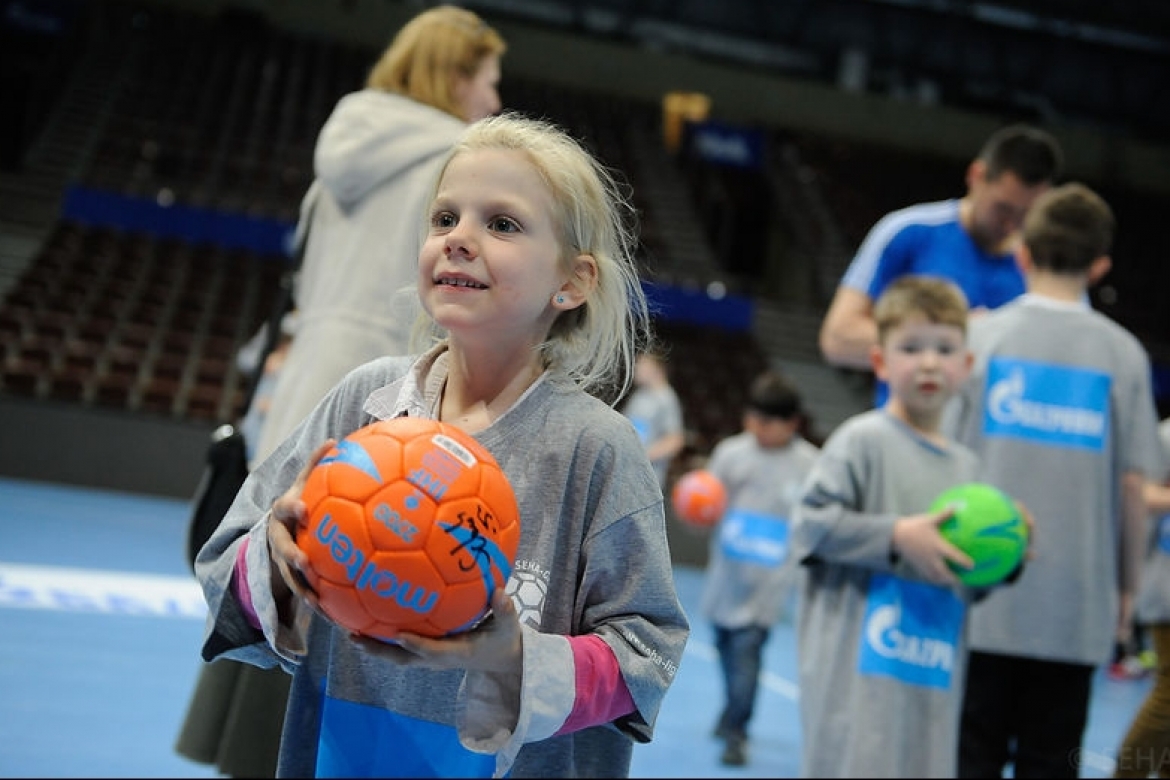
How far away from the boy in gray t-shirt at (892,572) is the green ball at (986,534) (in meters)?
0.03

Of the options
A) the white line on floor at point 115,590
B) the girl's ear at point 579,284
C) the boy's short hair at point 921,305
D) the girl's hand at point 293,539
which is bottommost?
the white line on floor at point 115,590

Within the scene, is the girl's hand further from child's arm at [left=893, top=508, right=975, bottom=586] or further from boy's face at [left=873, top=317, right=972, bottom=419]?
boy's face at [left=873, top=317, right=972, bottom=419]

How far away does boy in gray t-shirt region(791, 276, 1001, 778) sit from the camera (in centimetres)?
252

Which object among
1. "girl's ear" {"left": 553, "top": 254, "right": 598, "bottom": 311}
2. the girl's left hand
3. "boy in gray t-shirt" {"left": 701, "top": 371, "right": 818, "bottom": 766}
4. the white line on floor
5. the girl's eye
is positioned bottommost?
A: the white line on floor

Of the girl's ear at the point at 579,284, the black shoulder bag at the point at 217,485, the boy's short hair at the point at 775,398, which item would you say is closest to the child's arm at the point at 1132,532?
the girl's ear at the point at 579,284

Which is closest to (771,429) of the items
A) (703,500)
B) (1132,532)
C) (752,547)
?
(703,500)

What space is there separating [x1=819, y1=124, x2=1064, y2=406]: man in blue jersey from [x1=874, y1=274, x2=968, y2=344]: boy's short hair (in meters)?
0.29

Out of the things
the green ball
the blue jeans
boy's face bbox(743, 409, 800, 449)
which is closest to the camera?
the green ball

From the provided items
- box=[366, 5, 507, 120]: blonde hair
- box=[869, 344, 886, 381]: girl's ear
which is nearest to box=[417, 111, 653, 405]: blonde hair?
box=[366, 5, 507, 120]: blonde hair

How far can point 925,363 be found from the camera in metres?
2.67

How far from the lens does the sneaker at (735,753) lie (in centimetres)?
432

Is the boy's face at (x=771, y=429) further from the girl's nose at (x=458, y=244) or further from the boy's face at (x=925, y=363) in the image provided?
the girl's nose at (x=458, y=244)

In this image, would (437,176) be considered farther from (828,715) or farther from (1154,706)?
(1154,706)

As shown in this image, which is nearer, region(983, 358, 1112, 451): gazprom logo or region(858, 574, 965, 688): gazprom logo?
region(858, 574, 965, 688): gazprom logo
